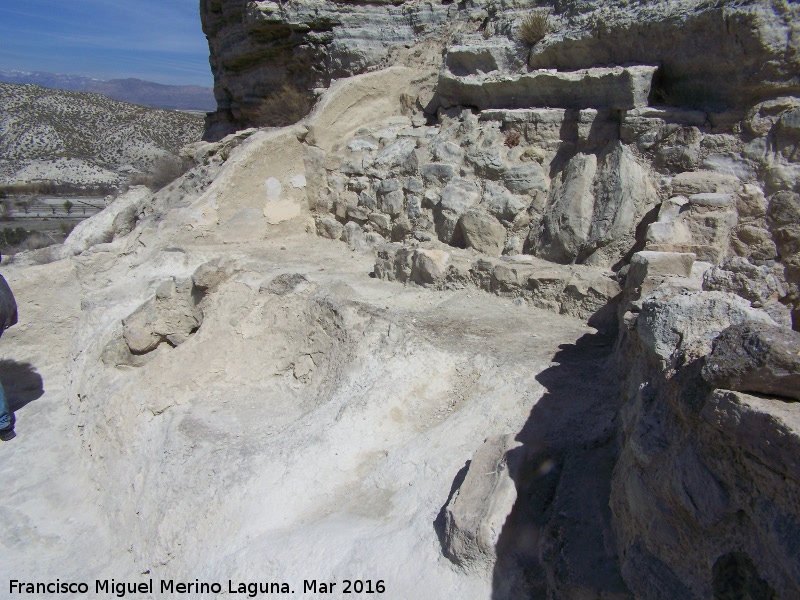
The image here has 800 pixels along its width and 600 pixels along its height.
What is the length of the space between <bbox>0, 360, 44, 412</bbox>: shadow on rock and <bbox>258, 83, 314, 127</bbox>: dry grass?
5.18 m

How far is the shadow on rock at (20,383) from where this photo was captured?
4973mm

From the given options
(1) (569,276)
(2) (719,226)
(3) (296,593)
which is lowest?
(3) (296,593)

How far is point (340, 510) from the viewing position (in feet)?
9.80

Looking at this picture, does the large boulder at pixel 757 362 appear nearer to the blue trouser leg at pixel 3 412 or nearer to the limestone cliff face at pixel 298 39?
the blue trouser leg at pixel 3 412

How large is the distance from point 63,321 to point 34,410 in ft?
3.30

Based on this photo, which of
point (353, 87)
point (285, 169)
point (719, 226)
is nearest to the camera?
point (719, 226)

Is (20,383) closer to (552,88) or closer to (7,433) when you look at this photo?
(7,433)

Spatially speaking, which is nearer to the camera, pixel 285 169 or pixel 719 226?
pixel 719 226

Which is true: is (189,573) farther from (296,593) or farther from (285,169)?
(285,169)

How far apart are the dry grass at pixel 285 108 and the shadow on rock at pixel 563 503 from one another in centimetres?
717

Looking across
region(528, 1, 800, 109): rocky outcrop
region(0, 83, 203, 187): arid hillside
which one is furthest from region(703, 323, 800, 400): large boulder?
region(0, 83, 203, 187): arid hillside

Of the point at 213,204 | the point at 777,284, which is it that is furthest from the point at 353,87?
the point at 777,284

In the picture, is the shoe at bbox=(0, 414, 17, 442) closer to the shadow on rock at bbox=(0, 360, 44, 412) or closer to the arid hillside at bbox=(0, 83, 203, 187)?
the shadow on rock at bbox=(0, 360, 44, 412)

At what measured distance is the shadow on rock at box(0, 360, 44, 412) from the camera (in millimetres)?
4973
